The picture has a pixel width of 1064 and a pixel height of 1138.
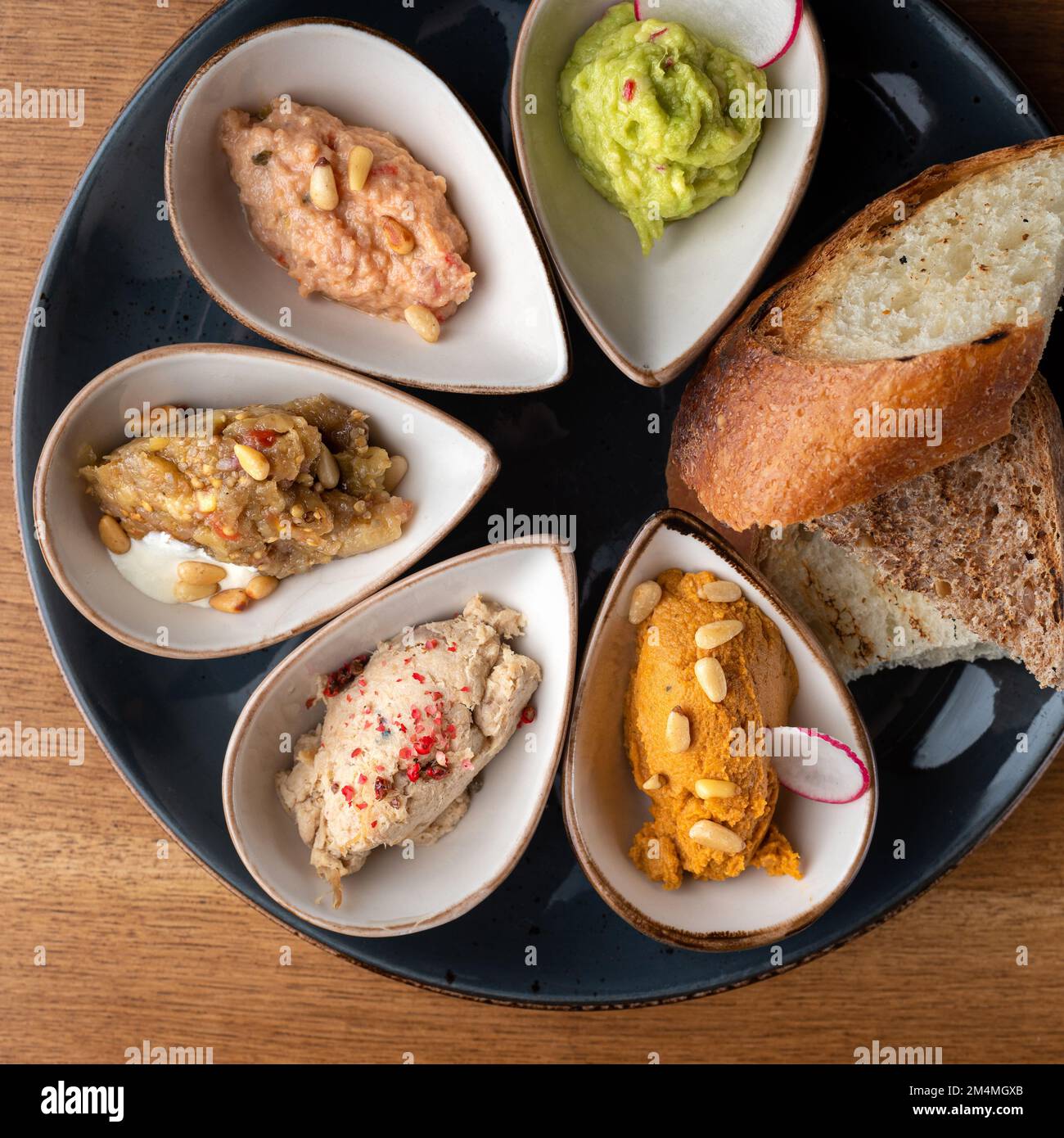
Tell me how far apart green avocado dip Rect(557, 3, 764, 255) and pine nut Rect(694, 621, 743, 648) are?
0.83m

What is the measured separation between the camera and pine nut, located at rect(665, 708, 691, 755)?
1.86 m

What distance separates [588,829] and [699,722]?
0.34 m

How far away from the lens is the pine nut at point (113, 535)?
6.22 feet

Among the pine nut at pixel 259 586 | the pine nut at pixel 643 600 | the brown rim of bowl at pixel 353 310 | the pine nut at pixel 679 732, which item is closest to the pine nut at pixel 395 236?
the brown rim of bowl at pixel 353 310

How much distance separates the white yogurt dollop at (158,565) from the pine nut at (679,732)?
940 mm

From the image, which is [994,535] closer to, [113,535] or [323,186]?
[323,186]

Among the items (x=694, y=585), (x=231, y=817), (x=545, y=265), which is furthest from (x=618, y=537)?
(x=231, y=817)

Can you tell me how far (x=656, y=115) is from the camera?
67.6 inches

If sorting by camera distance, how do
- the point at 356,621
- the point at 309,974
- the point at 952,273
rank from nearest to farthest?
1. the point at 952,273
2. the point at 356,621
3. the point at 309,974

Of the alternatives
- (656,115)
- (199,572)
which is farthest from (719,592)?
(199,572)

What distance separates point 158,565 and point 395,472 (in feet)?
1.80

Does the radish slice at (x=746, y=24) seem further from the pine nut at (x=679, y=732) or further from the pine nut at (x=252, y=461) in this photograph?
the pine nut at (x=679, y=732)

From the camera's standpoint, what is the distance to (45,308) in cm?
200

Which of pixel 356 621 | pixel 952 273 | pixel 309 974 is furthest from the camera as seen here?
pixel 309 974
